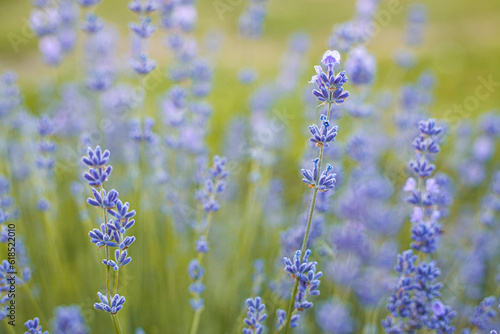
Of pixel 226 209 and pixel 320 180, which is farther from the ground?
pixel 226 209

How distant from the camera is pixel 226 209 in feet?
9.22

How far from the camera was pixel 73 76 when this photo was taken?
10.5 feet

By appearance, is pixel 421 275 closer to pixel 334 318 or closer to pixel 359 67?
pixel 334 318

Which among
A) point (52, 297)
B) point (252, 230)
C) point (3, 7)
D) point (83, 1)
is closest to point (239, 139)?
point (252, 230)

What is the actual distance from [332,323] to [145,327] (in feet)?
2.30

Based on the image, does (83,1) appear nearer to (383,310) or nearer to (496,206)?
(383,310)

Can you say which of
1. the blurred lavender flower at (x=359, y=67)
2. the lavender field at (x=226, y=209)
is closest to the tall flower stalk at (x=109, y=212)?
the lavender field at (x=226, y=209)

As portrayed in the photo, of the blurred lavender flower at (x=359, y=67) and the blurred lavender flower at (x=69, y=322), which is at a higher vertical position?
the blurred lavender flower at (x=359, y=67)

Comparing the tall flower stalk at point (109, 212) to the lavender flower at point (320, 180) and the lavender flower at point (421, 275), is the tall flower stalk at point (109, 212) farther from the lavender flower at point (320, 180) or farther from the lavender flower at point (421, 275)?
the lavender flower at point (421, 275)

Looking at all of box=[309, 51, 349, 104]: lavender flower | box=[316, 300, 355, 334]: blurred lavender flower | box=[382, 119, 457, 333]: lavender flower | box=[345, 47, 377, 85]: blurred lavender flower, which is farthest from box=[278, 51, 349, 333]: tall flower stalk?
box=[345, 47, 377, 85]: blurred lavender flower

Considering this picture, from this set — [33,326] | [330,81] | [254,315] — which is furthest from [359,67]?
[33,326]

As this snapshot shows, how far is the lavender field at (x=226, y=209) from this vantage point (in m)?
1.26

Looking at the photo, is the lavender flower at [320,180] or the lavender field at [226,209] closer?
the lavender flower at [320,180]

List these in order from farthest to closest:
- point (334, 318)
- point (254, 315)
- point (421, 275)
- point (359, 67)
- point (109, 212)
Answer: point (359, 67) → point (334, 318) → point (421, 275) → point (254, 315) → point (109, 212)
